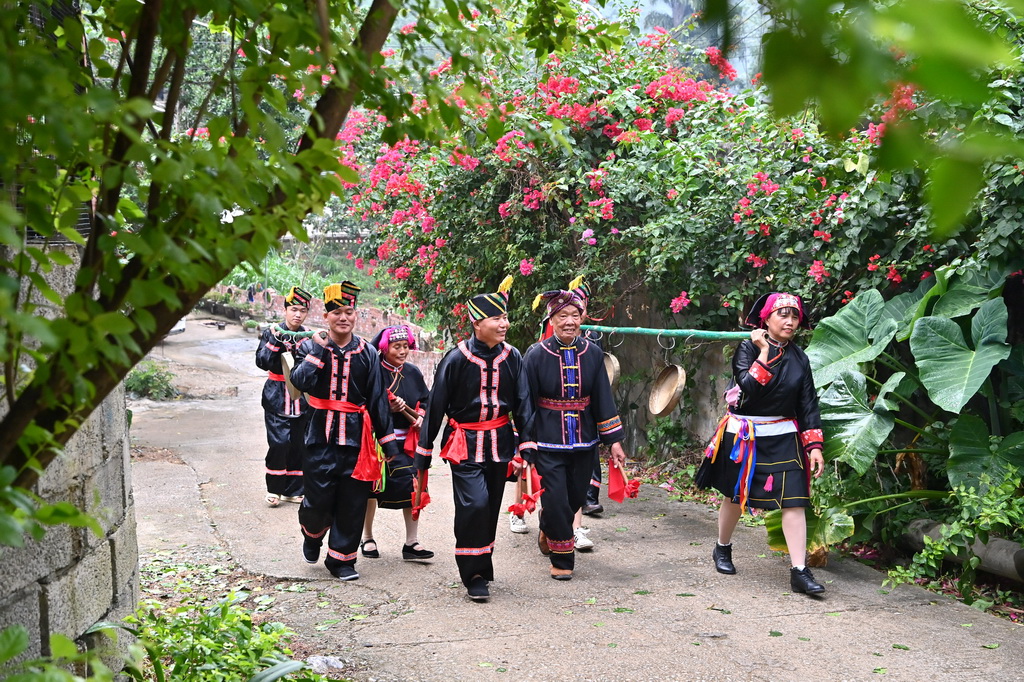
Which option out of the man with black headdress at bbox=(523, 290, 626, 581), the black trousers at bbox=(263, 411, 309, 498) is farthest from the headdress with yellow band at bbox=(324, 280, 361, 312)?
the black trousers at bbox=(263, 411, 309, 498)

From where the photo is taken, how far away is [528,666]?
4.73 meters

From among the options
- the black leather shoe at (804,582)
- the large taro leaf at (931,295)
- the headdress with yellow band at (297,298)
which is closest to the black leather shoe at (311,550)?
the headdress with yellow band at (297,298)

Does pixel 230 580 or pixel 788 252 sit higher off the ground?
pixel 788 252

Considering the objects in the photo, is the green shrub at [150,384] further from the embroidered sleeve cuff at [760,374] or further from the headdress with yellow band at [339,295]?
the embroidered sleeve cuff at [760,374]

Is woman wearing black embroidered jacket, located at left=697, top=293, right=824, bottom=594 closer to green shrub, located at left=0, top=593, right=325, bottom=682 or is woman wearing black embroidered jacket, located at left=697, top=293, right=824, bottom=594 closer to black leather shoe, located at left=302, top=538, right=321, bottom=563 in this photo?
black leather shoe, located at left=302, top=538, right=321, bottom=563

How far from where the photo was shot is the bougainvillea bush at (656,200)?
22.3 feet

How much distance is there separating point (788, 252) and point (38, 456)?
6.19 metres

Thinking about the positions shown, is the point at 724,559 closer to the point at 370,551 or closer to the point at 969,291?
the point at 969,291

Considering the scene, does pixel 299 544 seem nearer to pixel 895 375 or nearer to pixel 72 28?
pixel 895 375

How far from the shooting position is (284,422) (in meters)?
8.27

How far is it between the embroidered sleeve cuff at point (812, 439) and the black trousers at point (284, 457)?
4095mm

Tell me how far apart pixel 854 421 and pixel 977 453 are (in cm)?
75

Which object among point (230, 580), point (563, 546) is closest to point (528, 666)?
point (563, 546)

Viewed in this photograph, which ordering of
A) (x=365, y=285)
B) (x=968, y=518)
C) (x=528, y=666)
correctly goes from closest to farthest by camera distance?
(x=528, y=666), (x=968, y=518), (x=365, y=285)
